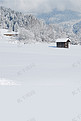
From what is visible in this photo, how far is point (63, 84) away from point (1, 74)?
5463 millimetres

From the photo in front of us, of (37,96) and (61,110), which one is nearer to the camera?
(61,110)

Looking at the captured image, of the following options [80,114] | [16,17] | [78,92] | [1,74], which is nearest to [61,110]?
[80,114]

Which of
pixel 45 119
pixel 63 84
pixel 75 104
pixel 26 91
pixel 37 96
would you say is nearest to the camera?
pixel 45 119

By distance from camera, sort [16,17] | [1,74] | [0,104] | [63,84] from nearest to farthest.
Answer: [0,104] < [63,84] < [1,74] < [16,17]

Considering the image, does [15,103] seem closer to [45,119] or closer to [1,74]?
[45,119]

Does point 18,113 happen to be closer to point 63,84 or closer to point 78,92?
point 78,92

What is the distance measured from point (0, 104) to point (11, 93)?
4.71ft

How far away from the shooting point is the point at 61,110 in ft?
22.3

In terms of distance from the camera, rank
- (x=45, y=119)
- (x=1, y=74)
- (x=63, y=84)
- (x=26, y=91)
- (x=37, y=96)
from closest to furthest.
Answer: (x=45, y=119), (x=37, y=96), (x=26, y=91), (x=63, y=84), (x=1, y=74)

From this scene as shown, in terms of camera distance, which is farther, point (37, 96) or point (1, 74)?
point (1, 74)

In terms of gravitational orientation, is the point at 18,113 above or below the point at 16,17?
below

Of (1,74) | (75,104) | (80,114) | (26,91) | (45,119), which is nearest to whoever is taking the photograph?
(45,119)

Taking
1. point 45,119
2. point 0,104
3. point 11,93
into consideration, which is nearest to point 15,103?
point 0,104

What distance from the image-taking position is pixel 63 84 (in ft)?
35.4
